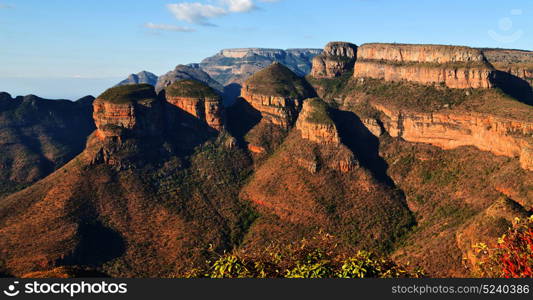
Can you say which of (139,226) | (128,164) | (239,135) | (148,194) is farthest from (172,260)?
(239,135)

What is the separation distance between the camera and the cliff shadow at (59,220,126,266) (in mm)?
74562

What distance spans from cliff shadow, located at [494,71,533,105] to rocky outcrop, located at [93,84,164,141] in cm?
9087

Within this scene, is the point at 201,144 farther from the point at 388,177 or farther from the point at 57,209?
the point at 388,177

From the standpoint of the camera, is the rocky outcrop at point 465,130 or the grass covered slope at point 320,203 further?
the grass covered slope at point 320,203

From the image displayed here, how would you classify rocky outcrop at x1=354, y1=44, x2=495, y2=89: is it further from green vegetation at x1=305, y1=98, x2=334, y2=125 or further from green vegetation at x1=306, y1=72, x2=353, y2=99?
green vegetation at x1=305, y1=98, x2=334, y2=125

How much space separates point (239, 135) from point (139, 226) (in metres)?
45.8

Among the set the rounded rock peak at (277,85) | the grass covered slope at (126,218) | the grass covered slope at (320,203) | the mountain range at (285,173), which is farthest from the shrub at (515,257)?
the rounded rock peak at (277,85)

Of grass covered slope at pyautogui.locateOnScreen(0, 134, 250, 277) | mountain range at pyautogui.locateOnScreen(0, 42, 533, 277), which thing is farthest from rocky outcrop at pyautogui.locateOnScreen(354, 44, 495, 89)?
grass covered slope at pyautogui.locateOnScreen(0, 134, 250, 277)

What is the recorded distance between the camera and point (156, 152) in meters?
105

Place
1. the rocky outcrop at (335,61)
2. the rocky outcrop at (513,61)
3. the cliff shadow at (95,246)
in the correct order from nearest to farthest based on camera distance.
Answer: the cliff shadow at (95,246) < the rocky outcrop at (513,61) < the rocky outcrop at (335,61)

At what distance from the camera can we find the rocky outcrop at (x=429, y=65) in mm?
104938

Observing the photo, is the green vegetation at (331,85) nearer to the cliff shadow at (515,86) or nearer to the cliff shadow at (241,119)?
the cliff shadow at (241,119)

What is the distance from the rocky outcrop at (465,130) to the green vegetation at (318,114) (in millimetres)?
19400

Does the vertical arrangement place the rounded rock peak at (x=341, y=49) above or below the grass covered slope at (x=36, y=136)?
above
